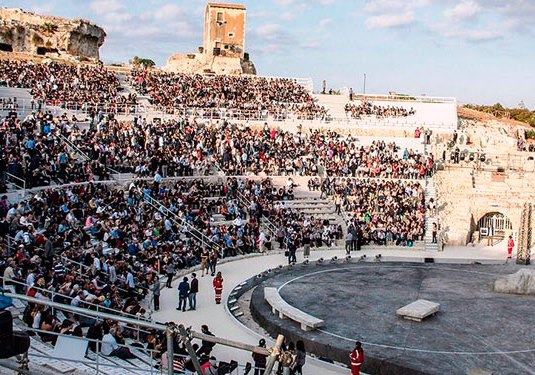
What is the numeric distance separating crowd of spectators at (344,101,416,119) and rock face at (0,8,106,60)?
2834 centimetres

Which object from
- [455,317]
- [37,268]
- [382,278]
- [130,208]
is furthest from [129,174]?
[455,317]

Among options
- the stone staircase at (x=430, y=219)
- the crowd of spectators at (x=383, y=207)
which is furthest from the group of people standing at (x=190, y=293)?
the stone staircase at (x=430, y=219)

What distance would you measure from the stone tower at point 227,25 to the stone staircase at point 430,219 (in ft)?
132

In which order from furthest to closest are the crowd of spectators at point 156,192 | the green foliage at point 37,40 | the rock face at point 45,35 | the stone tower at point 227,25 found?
the stone tower at point 227,25 → the green foliage at point 37,40 → the rock face at point 45,35 → the crowd of spectators at point 156,192

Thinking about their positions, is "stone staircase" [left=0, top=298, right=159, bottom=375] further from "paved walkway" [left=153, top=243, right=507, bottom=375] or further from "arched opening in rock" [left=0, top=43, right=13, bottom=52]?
"arched opening in rock" [left=0, top=43, right=13, bottom=52]

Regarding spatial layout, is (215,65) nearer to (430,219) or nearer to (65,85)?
(65,85)

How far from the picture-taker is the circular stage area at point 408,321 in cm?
1694

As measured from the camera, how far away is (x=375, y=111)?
178ft

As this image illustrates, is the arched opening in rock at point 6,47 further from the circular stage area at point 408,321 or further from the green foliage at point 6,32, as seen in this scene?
the circular stage area at point 408,321

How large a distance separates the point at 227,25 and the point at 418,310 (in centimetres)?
6070

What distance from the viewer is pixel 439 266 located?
28.9 meters

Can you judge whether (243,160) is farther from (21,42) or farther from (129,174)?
(21,42)

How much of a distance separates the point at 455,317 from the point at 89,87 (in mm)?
35421

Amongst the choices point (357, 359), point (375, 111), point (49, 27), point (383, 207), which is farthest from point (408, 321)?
point (49, 27)
